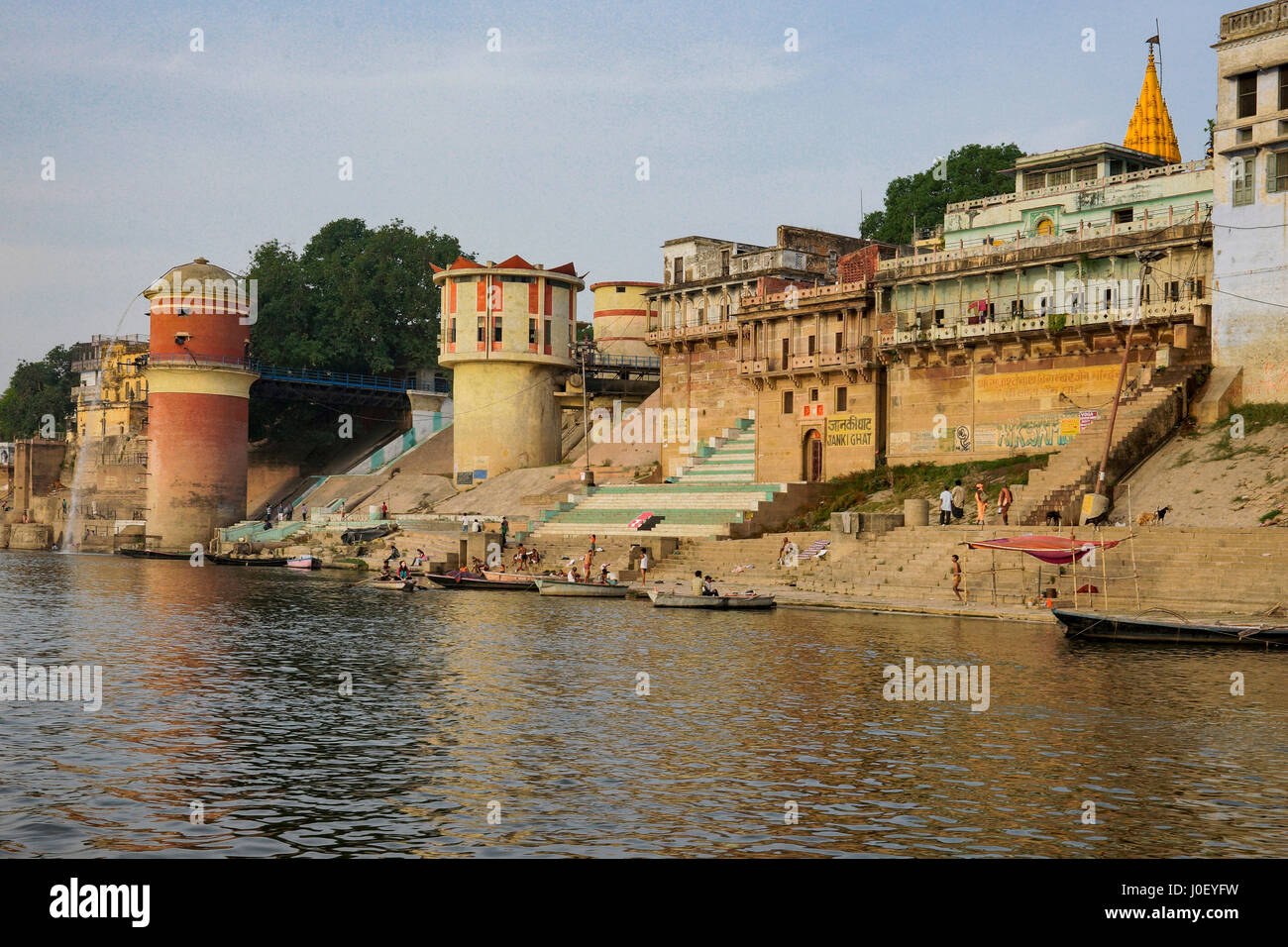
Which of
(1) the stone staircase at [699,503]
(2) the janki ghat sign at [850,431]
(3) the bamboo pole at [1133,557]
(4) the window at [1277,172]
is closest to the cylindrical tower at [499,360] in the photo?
(1) the stone staircase at [699,503]

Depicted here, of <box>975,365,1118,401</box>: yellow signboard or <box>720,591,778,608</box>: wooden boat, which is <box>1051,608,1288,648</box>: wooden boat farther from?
<box>975,365,1118,401</box>: yellow signboard

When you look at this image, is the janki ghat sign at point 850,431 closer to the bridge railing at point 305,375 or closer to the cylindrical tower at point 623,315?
the cylindrical tower at point 623,315

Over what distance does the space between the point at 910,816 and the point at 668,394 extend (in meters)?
52.0

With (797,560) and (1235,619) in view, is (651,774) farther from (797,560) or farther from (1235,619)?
(797,560)

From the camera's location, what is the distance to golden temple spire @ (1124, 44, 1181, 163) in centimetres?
6041

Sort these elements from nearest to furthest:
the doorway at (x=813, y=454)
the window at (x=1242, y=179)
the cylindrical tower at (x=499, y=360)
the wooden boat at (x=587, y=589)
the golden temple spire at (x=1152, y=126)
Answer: the window at (x=1242, y=179) → the wooden boat at (x=587, y=589) → the doorway at (x=813, y=454) → the golden temple spire at (x=1152, y=126) → the cylindrical tower at (x=499, y=360)

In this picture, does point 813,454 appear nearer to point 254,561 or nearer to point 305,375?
point 254,561

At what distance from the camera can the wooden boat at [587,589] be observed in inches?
1738

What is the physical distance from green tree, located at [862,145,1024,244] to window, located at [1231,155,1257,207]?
27729 millimetres

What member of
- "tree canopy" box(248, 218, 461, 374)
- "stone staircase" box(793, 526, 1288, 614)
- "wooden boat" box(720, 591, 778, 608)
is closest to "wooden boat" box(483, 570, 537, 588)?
"wooden boat" box(720, 591, 778, 608)

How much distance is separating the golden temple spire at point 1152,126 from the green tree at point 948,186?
8.13 meters

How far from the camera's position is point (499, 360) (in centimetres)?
7450

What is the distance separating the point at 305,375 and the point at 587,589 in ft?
157

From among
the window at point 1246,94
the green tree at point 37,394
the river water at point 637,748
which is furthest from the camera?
the green tree at point 37,394
